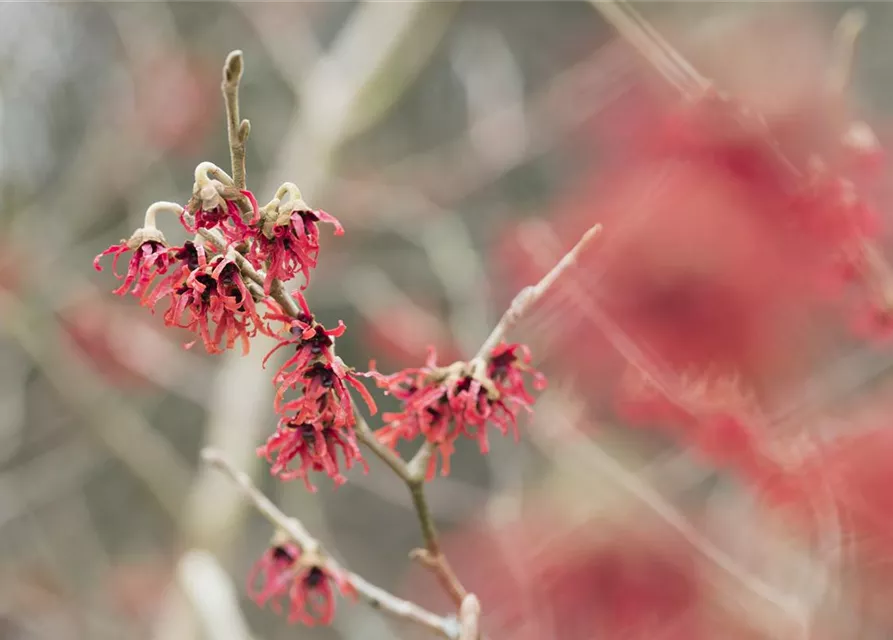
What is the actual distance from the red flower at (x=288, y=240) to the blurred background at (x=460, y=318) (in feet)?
2.24

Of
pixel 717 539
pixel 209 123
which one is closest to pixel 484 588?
pixel 717 539

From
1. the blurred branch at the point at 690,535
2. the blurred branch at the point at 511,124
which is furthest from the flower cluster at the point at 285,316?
the blurred branch at the point at 511,124

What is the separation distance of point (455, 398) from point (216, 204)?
0.20 meters

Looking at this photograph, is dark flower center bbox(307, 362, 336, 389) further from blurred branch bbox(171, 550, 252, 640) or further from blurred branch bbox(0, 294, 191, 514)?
blurred branch bbox(0, 294, 191, 514)

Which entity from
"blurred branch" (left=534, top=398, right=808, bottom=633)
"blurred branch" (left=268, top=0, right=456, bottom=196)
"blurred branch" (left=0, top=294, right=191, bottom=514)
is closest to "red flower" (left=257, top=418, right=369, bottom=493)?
"blurred branch" (left=534, top=398, right=808, bottom=633)

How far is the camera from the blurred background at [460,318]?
158 cm

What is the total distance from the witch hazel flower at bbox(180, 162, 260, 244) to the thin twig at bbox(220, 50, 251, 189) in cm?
1

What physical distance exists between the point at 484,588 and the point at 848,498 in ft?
4.44

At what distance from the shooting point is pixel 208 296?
0.43 m

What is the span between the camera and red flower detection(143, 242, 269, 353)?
1.36 ft

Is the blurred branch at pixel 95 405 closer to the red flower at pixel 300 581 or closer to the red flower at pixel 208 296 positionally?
the red flower at pixel 300 581

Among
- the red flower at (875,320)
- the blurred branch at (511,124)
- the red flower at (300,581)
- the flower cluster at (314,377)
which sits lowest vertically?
the red flower at (300,581)

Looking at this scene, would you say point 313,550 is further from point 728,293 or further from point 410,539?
point 410,539

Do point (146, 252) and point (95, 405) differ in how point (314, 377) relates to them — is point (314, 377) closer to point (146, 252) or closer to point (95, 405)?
point (146, 252)
